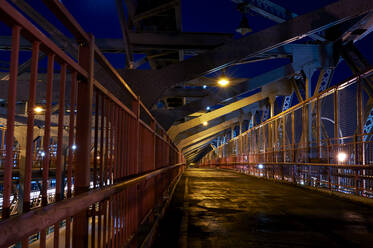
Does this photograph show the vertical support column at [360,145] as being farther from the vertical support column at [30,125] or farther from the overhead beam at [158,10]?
the vertical support column at [30,125]

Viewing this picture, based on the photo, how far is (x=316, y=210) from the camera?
7570 millimetres

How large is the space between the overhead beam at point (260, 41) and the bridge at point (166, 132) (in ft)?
0.11

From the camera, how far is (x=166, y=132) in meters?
12.4

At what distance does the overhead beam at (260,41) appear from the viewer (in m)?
10.1

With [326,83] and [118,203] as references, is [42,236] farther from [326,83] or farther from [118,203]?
[326,83]

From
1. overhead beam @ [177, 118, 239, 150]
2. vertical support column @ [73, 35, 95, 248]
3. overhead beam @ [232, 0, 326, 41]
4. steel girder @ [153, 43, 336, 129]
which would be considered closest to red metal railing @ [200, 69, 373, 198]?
steel girder @ [153, 43, 336, 129]

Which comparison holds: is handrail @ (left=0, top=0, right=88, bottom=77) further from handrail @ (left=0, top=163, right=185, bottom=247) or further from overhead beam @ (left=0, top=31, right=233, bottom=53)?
overhead beam @ (left=0, top=31, right=233, bottom=53)

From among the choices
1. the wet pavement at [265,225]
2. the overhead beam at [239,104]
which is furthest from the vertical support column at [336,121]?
the overhead beam at [239,104]

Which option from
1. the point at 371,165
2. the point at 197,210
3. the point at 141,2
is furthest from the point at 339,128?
the point at 141,2

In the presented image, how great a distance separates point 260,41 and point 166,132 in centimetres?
460

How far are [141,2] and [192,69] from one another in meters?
2.80

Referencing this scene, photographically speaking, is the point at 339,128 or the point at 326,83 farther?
the point at 326,83

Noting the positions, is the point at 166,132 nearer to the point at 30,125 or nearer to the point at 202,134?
the point at 30,125

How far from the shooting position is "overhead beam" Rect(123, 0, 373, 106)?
10070mm
